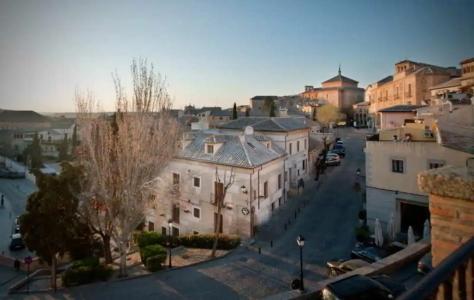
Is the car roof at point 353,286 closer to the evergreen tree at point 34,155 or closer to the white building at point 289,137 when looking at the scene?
the white building at point 289,137

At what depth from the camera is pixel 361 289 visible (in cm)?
488

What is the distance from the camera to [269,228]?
19.4 metres

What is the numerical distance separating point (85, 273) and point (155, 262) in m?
3.01

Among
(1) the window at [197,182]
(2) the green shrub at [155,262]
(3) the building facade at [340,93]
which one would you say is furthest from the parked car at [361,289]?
(3) the building facade at [340,93]

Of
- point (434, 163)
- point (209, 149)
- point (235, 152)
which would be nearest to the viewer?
point (434, 163)

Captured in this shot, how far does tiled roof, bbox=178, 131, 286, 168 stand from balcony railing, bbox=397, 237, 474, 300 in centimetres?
1674

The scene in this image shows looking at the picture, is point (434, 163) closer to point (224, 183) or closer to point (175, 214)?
point (224, 183)

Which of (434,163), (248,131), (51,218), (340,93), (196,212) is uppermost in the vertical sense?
(340,93)

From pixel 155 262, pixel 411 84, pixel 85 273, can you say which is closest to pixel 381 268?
pixel 155 262

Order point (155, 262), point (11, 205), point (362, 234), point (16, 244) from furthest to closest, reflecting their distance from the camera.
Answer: point (11, 205), point (16, 244), point (362, 234), point (155, 262)

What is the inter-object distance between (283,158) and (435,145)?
9983 mm

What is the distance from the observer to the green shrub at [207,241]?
17453 mm

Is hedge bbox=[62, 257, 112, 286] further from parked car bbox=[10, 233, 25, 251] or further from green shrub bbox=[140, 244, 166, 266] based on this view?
parked car bbox=[10, 233, 25, 251]

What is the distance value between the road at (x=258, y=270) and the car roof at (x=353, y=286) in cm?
760
